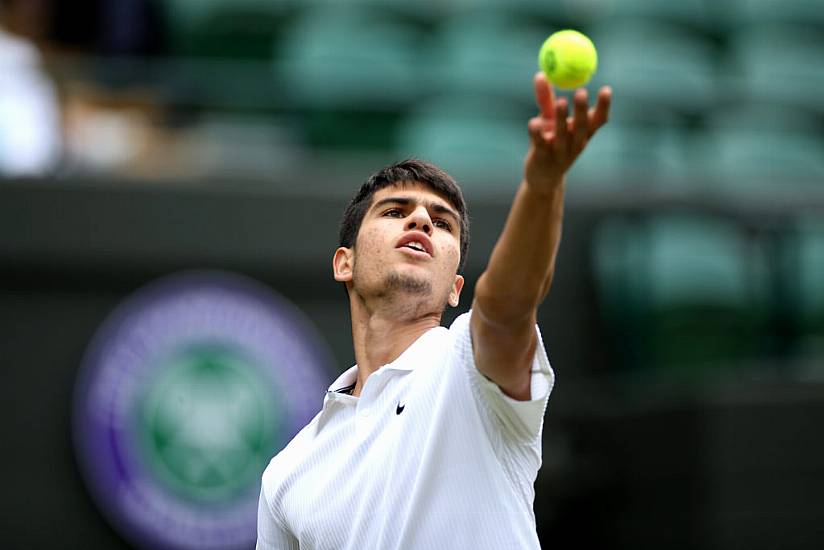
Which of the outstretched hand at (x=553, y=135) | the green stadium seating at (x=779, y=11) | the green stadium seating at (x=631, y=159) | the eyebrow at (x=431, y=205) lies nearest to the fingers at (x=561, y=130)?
the outstretched hand at (x=553, y=135)

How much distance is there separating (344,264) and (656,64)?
6315mm

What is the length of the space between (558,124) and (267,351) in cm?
491

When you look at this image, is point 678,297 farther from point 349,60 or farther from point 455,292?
point 455,292

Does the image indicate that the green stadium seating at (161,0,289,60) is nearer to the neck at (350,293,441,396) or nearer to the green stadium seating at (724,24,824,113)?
the green stadium seating at (724,24,824,113)

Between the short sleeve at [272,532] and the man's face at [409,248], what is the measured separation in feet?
1.84

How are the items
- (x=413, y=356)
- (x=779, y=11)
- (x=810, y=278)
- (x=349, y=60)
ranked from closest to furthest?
(x=413, y=356), (x=810, y=278), (x=349, y=60), (x=779, y=11)

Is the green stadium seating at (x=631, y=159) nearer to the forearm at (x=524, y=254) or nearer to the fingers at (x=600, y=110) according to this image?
the forearm at (x=524, y=254)

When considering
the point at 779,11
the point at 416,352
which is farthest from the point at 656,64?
the point at 416,352

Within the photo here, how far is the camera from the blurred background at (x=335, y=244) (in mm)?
7129

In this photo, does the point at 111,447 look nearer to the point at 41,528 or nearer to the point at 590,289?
the point at 41,528

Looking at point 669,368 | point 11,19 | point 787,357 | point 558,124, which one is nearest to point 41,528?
point 11,19

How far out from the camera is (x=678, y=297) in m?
7.68

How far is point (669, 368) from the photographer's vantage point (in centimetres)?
761

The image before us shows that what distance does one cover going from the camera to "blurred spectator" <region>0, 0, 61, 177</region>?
7.67 meters
